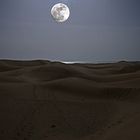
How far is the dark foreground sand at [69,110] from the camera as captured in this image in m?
0.91

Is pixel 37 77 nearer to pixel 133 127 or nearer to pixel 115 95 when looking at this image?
pixel 115 95

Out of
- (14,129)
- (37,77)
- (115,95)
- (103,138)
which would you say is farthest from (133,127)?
(37,77)

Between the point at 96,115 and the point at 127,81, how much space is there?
549mm

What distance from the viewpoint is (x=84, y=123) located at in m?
1.02

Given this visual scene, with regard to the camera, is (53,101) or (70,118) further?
(53,101)

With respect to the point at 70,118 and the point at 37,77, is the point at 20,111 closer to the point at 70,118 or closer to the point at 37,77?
the point at 70,118

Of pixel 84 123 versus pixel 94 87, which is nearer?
pixel 84 123

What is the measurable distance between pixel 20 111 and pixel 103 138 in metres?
0.41

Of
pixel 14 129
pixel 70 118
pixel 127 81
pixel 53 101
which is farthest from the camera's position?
pixel 127 81

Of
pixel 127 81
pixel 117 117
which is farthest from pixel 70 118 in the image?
pixel 127 81

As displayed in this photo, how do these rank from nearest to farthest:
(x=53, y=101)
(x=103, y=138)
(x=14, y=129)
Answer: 1. (x=103, y=138)
2. (x=14, y=129)
3. (x=53, y=101)

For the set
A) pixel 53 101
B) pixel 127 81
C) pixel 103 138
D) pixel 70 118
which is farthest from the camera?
pixel 127 81

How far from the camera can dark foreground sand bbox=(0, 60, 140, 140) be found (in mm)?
910

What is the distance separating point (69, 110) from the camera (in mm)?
1145
